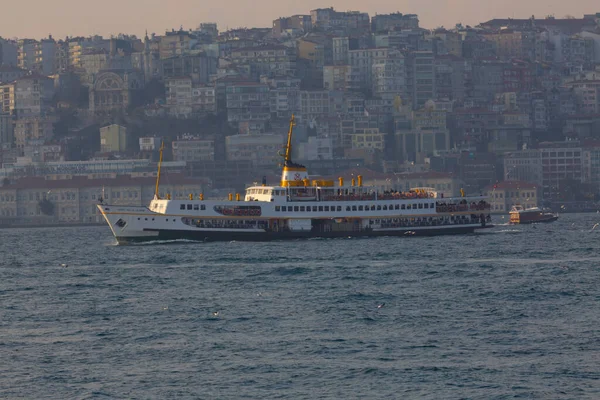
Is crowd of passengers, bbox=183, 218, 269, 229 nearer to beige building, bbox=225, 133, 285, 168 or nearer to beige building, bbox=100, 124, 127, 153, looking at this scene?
beige building, bbox=225, 133, 285, 168

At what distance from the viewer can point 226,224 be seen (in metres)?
79.1

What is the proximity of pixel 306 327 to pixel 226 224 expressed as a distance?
121 feet

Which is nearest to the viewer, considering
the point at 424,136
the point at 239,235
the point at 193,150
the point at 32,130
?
the point at 239,235

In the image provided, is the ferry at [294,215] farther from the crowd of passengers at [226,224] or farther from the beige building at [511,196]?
the beige building at [511,196]

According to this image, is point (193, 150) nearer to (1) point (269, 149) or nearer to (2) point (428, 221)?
(1) point (269, 149)

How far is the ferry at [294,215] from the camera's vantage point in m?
78.6

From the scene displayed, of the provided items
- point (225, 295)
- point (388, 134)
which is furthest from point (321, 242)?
point (388, 134)

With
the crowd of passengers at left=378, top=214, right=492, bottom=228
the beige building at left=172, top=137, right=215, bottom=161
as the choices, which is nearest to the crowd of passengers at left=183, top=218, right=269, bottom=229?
the crowd of passengers at left=378, top=214, right=492, bottom=228

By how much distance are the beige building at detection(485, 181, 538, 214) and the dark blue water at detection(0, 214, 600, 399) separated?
86.1 meters

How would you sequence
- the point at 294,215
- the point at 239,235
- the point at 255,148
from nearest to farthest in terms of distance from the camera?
the point at 239,235, the point at 294,215, the point at 255,148

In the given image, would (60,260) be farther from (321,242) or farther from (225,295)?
(225,295)

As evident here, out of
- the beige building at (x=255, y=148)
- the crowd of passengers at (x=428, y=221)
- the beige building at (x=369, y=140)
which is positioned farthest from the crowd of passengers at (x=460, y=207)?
the beige building at (x=369, y=140)

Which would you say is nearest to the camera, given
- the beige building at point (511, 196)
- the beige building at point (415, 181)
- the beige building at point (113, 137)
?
the beige building at point (511, 196)

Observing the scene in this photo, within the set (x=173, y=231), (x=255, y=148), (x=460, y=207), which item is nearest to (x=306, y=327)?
(x=173, y=231)
